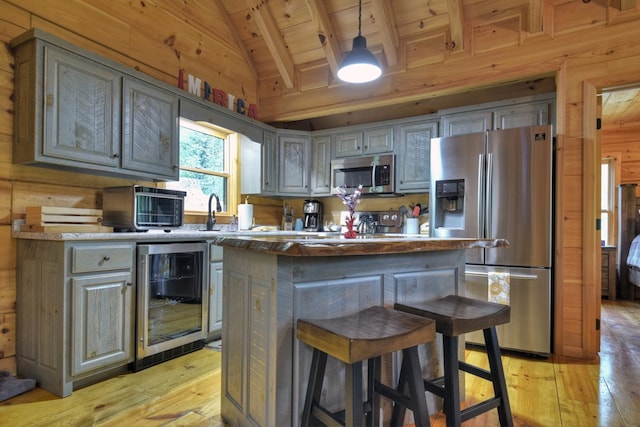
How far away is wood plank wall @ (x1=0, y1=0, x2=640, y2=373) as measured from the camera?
2355mm

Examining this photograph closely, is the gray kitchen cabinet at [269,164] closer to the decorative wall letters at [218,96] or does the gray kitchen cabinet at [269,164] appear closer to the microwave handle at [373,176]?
the decorative wall letters at [218,96]

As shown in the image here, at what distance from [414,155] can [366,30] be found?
1.42 metres

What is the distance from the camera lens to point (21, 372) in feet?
7.62

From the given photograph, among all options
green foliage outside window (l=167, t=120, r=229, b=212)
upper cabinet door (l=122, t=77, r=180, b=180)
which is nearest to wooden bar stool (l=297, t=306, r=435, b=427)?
upper cabinet door (l=122, t=77, r=180, b=180)

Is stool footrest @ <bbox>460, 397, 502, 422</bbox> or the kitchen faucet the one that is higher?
the kitchen faucet

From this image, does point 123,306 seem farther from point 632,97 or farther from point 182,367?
point 632,97

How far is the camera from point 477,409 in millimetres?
1533

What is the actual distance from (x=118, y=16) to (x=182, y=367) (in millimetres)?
2855

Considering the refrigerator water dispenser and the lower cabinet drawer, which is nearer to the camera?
Result: the lower cabinet drawer

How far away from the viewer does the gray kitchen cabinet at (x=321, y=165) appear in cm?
443

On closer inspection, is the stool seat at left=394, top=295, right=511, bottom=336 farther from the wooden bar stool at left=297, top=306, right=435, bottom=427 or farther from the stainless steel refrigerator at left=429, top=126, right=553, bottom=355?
the stainless steel refrigerator at left=429, top=126, right=553, bottom=355

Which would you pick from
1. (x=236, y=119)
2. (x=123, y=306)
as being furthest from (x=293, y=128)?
(x=123, y=306)

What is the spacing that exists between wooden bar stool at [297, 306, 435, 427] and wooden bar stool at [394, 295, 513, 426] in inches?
6.3

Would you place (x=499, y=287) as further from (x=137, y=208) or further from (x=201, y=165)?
(x=201, y=165)
